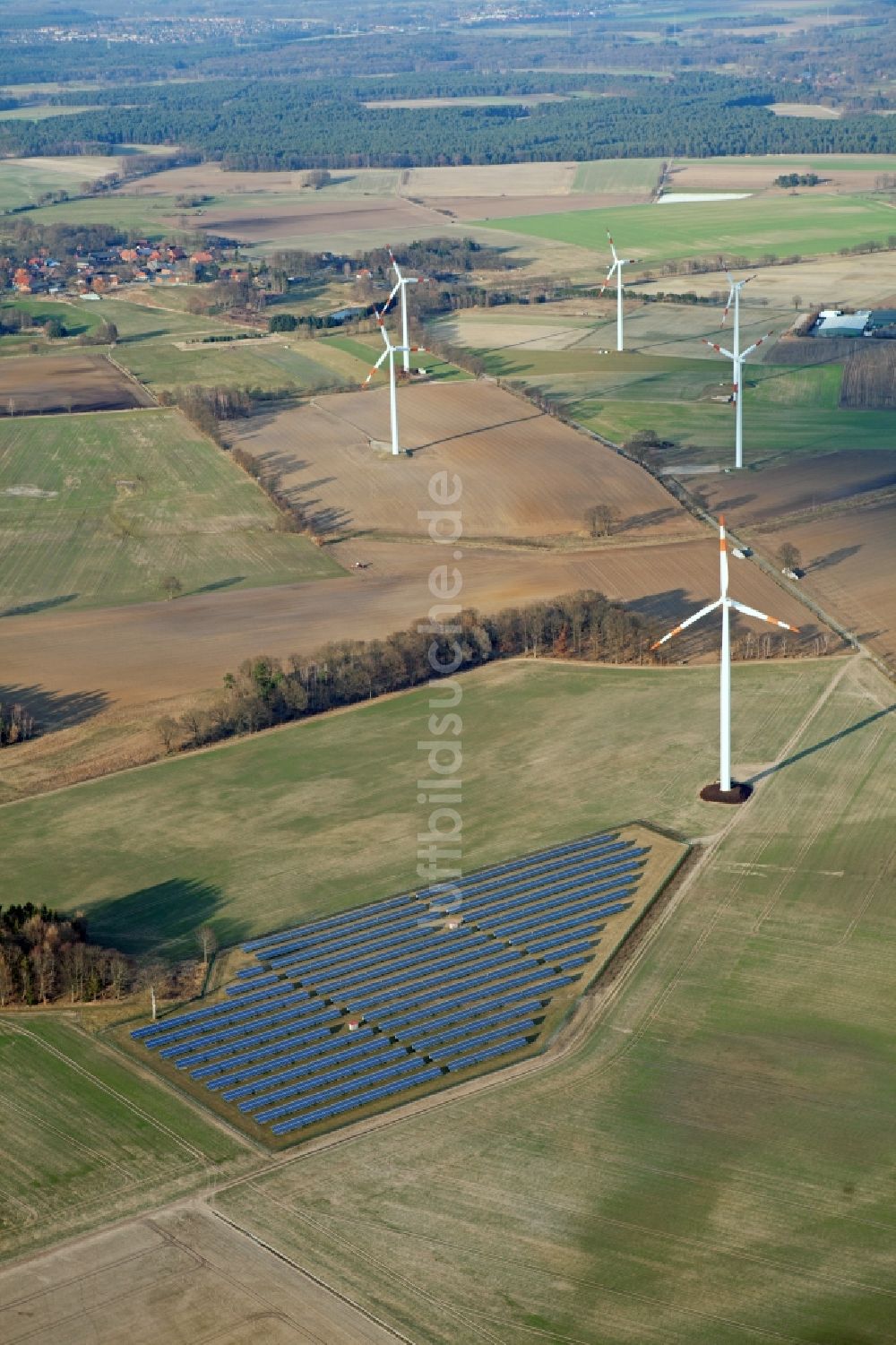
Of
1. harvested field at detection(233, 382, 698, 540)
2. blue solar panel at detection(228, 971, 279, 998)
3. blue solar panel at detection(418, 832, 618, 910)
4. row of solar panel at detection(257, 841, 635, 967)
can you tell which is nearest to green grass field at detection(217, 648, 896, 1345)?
row of solar panel at detection(257, 841, 635, 967)

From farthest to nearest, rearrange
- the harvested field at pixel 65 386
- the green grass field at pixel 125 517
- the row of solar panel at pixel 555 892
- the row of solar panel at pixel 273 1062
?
the harvested field at pixel 65 386 → the green grass field at pixel 125 517 → the row of solar panel at pixel 555 892 → the row of solar panel at pixel 273 1062

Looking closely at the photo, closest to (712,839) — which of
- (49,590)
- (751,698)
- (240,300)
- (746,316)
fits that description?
(751,698)

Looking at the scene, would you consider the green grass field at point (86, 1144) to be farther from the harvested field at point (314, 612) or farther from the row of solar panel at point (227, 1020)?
the harvested field at point (314, 612)

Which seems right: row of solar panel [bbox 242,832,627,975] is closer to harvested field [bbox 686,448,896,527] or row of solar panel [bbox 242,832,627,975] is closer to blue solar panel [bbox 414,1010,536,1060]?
blue solar panel [bbox 414,1010,536,1060]

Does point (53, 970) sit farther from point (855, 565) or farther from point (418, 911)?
point (855, 565)

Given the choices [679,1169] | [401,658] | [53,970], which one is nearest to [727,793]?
[401,658]

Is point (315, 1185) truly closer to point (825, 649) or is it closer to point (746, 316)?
point (825, 649)

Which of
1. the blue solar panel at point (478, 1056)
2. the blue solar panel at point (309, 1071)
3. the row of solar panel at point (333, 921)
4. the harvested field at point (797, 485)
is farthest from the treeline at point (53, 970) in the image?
the harvested field at point (797, 485)

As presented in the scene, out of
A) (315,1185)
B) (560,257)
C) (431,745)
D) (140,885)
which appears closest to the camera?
(315,1185)
